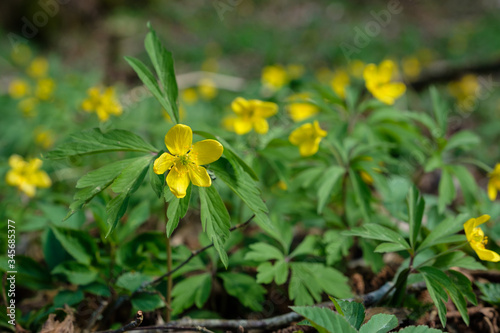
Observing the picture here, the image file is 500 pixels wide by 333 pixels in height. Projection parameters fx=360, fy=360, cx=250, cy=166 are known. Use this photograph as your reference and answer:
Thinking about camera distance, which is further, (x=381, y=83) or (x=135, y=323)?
(x=381, y=83)

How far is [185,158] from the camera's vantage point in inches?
54.2

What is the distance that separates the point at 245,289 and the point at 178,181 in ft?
2.85

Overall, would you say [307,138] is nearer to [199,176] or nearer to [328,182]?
[328,182]

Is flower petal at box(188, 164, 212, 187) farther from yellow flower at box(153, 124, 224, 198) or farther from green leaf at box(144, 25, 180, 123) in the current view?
green leaf at box(144, 25, 180, 123)

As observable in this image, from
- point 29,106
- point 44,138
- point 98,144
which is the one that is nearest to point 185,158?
point 98,144

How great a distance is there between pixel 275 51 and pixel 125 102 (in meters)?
5.11

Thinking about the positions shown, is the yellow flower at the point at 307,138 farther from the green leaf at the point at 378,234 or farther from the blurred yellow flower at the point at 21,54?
the blurred yellow flower at the point at 21,54

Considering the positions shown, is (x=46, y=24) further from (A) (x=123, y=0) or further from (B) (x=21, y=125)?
(B) (x=21, y=125)

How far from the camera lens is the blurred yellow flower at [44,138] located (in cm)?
364

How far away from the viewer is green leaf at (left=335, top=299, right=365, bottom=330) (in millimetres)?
1378

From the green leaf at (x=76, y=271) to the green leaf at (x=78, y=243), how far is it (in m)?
0.03

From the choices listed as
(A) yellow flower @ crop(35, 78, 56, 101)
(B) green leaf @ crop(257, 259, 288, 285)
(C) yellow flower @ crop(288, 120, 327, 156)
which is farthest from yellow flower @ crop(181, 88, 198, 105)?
(B) green leaf @ crop(257, 259, 288, 285)

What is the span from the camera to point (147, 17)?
10.2 meters

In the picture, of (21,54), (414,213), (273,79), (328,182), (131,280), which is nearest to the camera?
(414,213)
